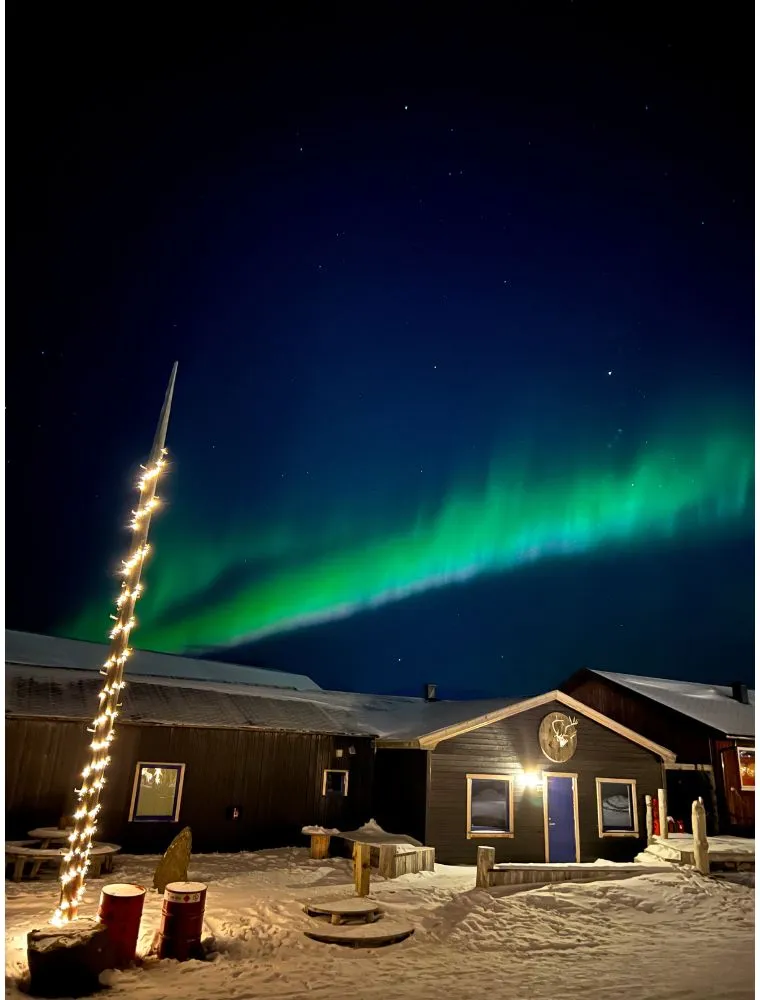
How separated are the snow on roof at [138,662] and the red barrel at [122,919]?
1303 centimetres

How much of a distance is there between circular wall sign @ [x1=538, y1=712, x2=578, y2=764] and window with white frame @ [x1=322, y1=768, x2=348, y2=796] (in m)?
6.03

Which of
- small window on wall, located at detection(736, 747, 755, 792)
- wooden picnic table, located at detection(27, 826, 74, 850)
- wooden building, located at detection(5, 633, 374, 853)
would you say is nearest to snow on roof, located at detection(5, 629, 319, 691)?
wooden building, located at detection(5, 633, 374, 853)

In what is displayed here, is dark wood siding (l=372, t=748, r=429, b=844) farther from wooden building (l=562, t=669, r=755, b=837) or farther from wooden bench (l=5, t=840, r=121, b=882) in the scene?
wooden building (l=562, t=669, r=755, b=837)

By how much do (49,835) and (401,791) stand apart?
9213 mm

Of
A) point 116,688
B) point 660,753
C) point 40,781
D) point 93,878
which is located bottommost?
point 93,878

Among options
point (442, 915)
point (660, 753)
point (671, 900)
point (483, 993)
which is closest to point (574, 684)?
point (660, 753)

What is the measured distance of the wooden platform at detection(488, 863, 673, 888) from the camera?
14.0m

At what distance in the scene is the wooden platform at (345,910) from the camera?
36.2 feet

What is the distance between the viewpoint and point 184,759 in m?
18.0

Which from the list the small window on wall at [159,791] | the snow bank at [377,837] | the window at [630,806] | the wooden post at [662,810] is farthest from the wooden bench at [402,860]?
the wooden post at [662,810]

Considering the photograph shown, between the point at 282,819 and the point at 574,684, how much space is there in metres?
21.8

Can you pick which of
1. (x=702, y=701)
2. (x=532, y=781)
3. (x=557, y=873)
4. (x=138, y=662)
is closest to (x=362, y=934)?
(x=557, y=873)

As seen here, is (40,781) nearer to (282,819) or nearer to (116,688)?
(282,819)

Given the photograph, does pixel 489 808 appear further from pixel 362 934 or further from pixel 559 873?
pixel 362 934
